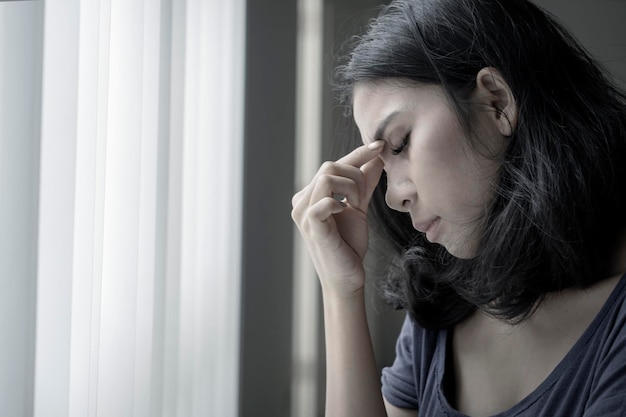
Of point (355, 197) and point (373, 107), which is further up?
point (373, 107)

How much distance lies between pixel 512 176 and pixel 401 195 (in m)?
0.15

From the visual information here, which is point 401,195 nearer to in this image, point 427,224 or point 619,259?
point 427,224

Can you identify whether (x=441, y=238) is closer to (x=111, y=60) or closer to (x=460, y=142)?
(x=460, y=142)

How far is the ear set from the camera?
782mm

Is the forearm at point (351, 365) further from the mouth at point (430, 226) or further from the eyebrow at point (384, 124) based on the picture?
the eyebrow at point (384, 124)

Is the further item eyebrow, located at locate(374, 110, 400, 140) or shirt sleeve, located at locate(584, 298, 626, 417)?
eyebrow, located at locate(374, 110, 400, 140)

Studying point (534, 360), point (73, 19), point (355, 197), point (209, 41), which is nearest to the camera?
point (73, 19)

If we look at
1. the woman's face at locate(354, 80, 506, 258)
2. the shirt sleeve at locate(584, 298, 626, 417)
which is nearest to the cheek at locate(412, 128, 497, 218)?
the woman's face at locate(354, 80, 506, 258)

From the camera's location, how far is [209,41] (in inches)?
47.2

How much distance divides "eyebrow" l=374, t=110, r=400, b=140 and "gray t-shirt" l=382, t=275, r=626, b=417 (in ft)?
1.14

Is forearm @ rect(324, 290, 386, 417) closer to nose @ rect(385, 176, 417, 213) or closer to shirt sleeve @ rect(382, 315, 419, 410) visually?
shirt sleeve @ rect(382, 315, 419, 410)

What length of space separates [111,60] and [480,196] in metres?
0.54

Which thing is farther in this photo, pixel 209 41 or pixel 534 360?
pixel 209 41

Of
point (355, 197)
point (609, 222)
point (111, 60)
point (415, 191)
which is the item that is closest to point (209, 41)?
point (111, 60)
